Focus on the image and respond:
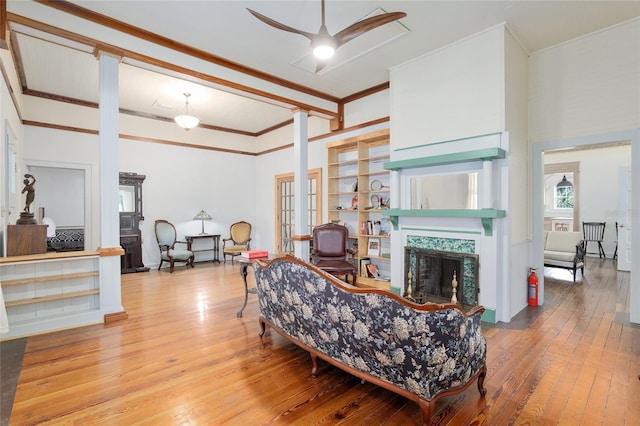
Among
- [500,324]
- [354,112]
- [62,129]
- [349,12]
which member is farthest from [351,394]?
[62,129]

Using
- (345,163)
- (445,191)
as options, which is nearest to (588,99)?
(445,191)

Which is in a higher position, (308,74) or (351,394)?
(308,74)

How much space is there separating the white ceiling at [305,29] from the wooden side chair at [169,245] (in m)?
2.90

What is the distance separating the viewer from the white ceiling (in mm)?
3129

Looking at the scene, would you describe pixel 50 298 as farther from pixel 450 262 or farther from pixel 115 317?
pixel 450 262

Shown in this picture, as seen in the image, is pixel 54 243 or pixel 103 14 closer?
pixel 103 14

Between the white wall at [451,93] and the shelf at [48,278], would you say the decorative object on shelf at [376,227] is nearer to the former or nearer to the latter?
the white wall at [451,93]

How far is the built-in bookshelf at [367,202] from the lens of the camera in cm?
527

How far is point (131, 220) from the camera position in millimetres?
6359

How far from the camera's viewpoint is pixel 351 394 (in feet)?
7.03

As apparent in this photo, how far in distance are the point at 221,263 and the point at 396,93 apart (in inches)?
211

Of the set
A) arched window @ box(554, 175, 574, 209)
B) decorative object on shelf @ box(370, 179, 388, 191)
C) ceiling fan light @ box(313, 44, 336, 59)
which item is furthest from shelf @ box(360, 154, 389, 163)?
arched window @ box(554, 175, 574, 209)

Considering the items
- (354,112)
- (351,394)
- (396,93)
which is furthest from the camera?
(354,112)

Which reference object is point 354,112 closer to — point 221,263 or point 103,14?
point 103,14
